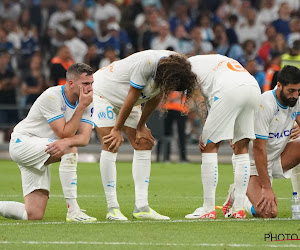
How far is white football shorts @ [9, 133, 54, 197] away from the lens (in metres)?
8.40

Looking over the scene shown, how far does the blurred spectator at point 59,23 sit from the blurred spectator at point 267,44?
16.6ft

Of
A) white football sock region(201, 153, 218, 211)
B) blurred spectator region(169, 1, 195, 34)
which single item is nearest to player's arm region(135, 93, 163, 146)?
white football sock region(201, 153, 218, 211)

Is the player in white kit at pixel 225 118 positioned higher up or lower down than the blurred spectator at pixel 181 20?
lower down

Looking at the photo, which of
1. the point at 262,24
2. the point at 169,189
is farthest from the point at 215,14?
the point at 169,189

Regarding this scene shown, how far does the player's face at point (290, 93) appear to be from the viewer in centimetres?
863

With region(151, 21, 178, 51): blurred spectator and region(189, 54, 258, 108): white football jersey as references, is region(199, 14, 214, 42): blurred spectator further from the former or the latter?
region(189, 54, 258, 108): white football jersey

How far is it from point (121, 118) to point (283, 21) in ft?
39.9

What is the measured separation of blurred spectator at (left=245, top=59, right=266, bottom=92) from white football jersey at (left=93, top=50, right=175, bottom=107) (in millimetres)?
8802

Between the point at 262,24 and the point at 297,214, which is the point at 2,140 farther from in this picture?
the point at 297,214

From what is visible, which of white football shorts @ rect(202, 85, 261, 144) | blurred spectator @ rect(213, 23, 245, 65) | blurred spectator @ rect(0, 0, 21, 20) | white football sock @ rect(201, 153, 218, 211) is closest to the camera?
white football shorts @ rect(202, 85, 261, 144)

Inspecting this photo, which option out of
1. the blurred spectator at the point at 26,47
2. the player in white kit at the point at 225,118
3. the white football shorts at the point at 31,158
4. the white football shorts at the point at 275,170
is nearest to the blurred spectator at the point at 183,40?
the blurred spectator at the point at 26,47

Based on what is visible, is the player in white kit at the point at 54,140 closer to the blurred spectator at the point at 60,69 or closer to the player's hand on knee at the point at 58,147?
the player's hand on knee at the point at 58,147

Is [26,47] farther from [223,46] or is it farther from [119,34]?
[223,46]

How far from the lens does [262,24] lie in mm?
20453
